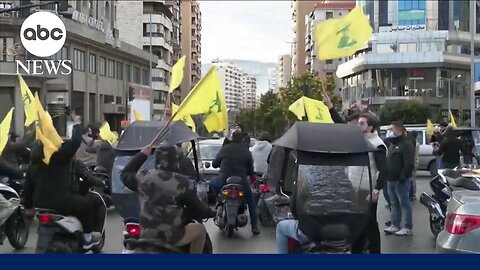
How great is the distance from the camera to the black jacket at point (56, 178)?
20.5ft

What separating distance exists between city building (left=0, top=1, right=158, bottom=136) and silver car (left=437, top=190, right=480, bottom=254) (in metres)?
22.4

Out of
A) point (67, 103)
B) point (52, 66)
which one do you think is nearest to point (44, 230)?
point (52, 66)

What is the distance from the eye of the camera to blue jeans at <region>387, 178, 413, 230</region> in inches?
412

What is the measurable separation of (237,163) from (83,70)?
4025 centimetres

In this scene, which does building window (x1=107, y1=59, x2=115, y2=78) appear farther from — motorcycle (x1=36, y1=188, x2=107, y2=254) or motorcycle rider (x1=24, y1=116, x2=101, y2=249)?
motorcycle (x1=36, y1=188, x2=107, y2=254)

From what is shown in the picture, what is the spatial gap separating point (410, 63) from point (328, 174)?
242 feet

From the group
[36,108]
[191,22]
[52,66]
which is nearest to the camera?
[36,108]

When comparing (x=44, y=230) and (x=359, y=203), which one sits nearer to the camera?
(x=359, y=203)

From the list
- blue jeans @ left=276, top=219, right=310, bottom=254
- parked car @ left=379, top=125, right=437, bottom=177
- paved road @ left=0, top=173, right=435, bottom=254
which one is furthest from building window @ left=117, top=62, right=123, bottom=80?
blue jeans @ left=276, top=219, right=310, bottom=254

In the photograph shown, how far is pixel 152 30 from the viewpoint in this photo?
259 ft

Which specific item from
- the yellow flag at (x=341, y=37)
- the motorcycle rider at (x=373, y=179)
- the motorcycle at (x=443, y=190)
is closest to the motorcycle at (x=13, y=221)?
the yellow flag at (x=341, y=37)

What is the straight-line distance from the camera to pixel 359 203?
5559 millimetres

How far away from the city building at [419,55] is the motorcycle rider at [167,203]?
238 feet

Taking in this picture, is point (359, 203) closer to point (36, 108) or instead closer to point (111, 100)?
point (36, 108)
